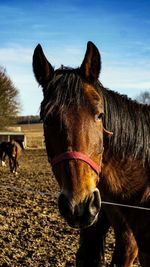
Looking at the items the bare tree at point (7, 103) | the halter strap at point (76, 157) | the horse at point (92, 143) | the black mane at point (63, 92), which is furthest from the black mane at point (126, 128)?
the bare tree at point (7, 103)

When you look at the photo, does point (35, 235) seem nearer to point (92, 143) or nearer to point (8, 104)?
point (92, 143)

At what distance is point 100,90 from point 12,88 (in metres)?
44.2

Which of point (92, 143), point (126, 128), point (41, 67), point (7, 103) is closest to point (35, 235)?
point (126, 128)

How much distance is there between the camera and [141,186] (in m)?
3.42

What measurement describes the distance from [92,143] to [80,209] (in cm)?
52

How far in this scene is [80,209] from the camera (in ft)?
9.05

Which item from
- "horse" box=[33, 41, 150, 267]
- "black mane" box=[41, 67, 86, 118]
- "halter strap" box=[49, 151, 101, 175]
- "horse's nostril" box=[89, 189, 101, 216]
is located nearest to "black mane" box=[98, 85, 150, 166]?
"horse" box=[33, 41, 150, 267]

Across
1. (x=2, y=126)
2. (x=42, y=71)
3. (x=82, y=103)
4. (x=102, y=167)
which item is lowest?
(x=2, y=126)

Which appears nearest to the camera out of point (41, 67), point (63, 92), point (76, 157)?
point (76, 157)

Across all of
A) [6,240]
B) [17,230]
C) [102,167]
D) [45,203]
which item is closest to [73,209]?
[102,167]

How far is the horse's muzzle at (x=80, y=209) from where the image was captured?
2.76 meters

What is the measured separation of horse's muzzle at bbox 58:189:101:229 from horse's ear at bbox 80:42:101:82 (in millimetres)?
980

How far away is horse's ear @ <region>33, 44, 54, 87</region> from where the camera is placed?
334 centimetres

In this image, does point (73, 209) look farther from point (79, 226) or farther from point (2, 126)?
point (2, 126)
